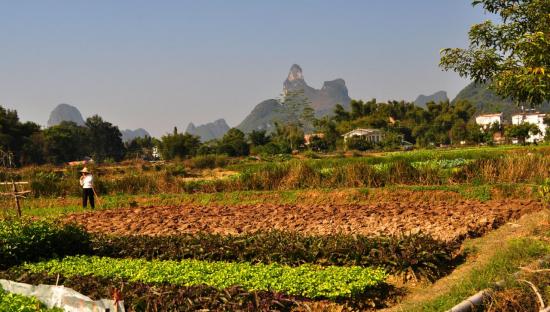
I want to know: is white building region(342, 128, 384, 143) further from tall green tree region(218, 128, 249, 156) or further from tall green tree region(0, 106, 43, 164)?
→ tall green tree region(0, 106, 43, 164)

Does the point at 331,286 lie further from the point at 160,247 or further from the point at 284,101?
the point at 284,101

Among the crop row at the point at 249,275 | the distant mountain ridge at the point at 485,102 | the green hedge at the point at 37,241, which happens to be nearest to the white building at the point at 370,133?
the distant mountain ridge at the point at 485,102

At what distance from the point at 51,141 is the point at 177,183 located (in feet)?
160

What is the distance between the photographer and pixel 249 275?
7453 millimetres

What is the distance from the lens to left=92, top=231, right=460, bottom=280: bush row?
8.20 metres

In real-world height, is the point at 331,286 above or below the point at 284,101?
below

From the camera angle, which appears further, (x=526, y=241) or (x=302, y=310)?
(x=526, y=241)

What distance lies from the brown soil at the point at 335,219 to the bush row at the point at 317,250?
138 cm

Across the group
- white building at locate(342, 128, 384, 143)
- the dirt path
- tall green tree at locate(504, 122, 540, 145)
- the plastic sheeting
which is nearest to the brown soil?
the dirt path

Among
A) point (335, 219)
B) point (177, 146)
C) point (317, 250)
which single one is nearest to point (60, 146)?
point (177, 146)

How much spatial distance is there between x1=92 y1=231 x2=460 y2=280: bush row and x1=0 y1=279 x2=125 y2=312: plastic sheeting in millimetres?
2814

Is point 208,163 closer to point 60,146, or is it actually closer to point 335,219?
point 335,219

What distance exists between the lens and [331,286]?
688cm

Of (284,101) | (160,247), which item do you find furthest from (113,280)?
(284,101)
